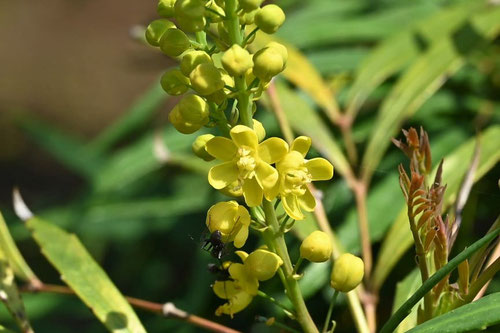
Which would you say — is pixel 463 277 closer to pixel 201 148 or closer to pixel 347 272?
pixel 347 272

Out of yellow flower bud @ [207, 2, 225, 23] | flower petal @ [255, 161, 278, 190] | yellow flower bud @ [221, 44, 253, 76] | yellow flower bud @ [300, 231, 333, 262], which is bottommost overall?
yellow flower bud @ [300, 231, 333, 262]

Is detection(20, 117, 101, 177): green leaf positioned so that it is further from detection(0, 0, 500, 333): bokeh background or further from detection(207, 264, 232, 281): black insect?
detection(207, 264, 232, 281): black insect

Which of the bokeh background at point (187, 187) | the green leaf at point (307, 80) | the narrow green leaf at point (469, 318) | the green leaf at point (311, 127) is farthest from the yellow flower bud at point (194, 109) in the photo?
the green leaf at point (307, 80)

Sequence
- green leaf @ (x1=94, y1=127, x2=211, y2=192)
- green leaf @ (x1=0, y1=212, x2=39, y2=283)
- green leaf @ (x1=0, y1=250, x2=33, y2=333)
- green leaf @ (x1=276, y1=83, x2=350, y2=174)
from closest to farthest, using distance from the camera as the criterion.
A: green leaf @ (x1=0, y1=250, x2=33, y2=333)
green leaf @ (x1=0, y1=212, x2=39, y2=283)
green leaf @ (x1=276, y1=83, x2=350, y2=174)
green leaf @ (x1=94, y1=127, x2=211, y2=192)

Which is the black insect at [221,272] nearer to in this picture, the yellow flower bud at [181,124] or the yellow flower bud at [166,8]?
the yellow flower bud at [181,124]

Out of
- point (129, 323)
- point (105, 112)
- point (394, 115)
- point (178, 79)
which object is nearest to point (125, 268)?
point (394, 115)

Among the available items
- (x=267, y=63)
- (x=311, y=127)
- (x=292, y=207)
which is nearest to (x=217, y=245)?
(x=292, y=207)

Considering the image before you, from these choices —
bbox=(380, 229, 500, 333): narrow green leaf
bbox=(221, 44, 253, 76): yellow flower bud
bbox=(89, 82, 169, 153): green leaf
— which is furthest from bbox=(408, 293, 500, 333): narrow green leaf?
bbox=(89, 82, 169, 153): green leaf

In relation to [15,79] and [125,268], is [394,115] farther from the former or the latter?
[15,79]
